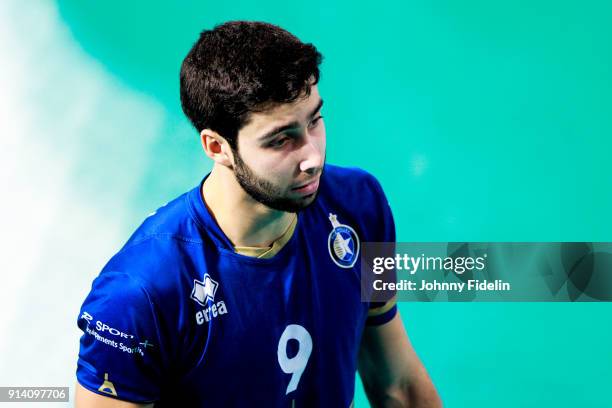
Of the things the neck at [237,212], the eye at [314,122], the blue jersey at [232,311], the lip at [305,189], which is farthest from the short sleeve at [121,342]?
the eye at [314,122]

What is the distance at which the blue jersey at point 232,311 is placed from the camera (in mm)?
1830

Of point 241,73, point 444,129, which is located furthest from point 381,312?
point 444,129

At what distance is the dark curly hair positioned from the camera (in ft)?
5.88

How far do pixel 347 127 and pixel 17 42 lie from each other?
1772 millimetres

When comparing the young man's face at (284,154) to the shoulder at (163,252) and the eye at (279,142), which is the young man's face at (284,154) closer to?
the eye at (279,142)

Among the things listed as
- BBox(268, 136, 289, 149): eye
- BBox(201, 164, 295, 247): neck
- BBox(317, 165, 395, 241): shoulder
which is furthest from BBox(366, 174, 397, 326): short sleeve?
→ BBox(268, 136, 289, 149): eye

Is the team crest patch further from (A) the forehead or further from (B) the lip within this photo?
(A) the forehead

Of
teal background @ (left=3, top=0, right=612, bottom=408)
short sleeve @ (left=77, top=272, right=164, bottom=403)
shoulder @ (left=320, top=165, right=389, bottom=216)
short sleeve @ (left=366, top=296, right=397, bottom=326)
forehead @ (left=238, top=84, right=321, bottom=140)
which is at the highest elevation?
teal background @ (left=3, top=0, right=612, bottom=408)

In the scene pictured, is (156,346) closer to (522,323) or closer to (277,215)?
(277,215)

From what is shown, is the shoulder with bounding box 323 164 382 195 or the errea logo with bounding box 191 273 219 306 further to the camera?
the shoulder with bounding box 323 164 382 195

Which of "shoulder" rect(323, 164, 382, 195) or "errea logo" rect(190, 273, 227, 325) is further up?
"shoulder" rect(323, 164, 382, 195)

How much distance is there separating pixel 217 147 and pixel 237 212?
15 cm

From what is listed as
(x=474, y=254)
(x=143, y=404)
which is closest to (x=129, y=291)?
(x=143, y=404)

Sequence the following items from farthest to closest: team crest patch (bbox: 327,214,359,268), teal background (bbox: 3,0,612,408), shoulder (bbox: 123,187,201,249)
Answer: teal background (bbox: 3,0,612,408) < team crest patch (bbox: 327,214,359,268) < shoulder (bbox: 123,187,201,249)
